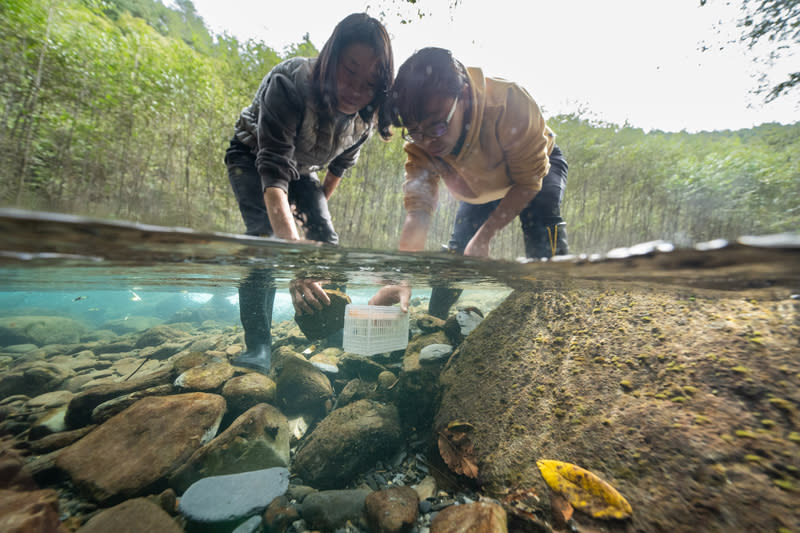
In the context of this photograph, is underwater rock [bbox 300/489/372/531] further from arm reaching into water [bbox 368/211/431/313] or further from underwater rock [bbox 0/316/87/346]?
underwater rock [bbox 0/316/87/346]

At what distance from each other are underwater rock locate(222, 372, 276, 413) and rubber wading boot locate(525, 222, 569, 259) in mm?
3333

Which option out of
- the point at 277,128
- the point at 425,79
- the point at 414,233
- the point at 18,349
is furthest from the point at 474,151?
the point at 18,349

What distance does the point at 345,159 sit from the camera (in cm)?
336

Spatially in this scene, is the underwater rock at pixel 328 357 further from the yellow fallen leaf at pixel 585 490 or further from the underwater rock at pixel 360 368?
the yellow fallen leaf at pixel 585 490

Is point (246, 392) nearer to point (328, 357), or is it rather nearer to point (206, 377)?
point (206, 377)

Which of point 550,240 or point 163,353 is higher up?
point 550,240

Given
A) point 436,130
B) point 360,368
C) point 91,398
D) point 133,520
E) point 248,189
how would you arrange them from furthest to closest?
point 360,368, point 248,189, point 91,398, point 436,130, point 133,520

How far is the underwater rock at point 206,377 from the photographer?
2670 mm

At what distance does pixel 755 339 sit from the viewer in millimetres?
1509

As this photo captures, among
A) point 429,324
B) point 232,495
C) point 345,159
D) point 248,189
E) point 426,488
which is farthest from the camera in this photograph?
point 429,324

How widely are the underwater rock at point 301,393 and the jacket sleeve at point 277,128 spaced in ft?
7.04

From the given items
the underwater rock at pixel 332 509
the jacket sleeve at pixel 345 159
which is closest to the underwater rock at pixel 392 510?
the underwater rock at pixel 332 509

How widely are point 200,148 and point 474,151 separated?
9679mm

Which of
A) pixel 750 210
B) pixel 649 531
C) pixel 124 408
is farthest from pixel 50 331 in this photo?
pixel 750 210
